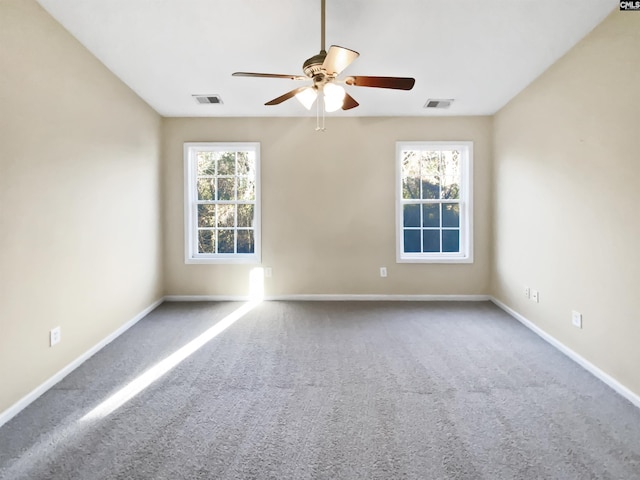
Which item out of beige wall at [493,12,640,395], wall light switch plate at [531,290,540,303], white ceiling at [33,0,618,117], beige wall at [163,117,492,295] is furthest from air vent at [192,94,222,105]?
wall light switch plate at [531,290,540,303]

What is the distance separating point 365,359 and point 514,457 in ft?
3.96

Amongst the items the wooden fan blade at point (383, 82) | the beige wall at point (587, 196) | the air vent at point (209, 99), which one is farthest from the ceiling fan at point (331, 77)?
the air vent at point (209, 99)

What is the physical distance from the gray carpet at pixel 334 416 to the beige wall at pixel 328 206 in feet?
4.25

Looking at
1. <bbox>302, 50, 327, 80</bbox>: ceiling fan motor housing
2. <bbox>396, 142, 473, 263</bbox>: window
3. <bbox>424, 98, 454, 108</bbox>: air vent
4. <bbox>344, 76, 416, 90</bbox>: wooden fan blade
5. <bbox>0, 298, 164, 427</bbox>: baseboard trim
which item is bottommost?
<bbox>0, 298, 164, 427</bbox>: baseboard trim

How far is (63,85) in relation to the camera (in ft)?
7.73

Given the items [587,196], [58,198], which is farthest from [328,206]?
[58,198]

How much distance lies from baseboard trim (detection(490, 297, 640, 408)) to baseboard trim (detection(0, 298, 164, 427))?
3.83 metres

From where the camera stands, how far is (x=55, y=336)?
7.50ft

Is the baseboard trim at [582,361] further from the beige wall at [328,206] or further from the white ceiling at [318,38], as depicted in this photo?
the white ceiling at [318,38]

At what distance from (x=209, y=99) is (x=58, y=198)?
6.56ft

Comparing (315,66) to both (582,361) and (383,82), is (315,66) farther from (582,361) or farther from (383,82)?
(582,361)

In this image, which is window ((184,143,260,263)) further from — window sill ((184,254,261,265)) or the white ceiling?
the white ceiling

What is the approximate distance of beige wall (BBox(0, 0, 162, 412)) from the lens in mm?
1910

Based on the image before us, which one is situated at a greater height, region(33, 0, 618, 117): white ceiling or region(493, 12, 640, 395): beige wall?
region(33, 0, 618, 117): white ceiling
